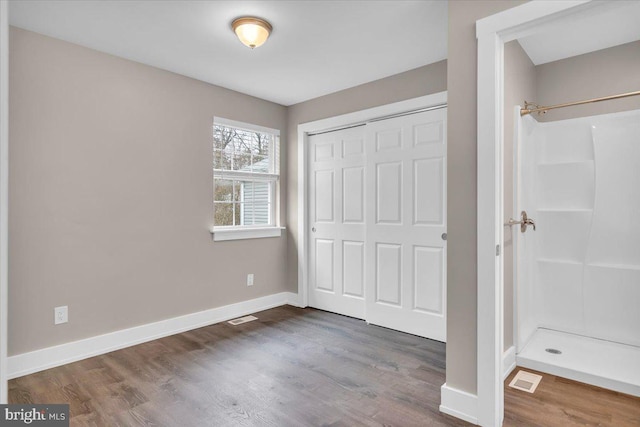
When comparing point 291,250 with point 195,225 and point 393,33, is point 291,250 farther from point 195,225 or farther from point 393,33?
point 393,33

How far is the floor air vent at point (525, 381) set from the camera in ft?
7.70

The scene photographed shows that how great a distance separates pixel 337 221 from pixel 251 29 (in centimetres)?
217

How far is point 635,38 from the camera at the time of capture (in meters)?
Answer: 2.67

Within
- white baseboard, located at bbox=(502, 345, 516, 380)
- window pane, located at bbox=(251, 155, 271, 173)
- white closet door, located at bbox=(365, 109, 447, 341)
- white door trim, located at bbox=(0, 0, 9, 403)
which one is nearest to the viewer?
white door trim, located at bbox=(0, 0, 9, 403)

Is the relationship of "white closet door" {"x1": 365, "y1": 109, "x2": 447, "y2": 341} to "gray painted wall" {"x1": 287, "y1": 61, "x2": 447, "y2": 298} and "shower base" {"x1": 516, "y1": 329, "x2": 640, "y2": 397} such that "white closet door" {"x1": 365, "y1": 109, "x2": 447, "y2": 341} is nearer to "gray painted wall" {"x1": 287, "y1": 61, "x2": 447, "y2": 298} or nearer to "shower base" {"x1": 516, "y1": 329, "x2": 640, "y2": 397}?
"gray painted wall" {"x1": 287, "y1": 61, "x2": 447, "y2": 298}

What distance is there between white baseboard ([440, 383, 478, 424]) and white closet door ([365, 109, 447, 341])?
44.1 inches

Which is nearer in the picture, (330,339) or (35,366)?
(35,366)

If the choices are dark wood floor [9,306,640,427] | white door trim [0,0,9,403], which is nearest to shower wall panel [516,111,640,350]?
dark wood floor [9,306,640,427]

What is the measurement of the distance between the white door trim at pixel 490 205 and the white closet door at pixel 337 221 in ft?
6.22

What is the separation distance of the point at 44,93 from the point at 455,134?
2.86m

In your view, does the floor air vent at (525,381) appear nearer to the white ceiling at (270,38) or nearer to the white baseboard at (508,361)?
the white baseboard at (508,361)

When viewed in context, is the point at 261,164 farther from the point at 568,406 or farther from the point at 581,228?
the point at 568,406

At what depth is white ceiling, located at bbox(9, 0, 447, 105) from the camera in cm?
227

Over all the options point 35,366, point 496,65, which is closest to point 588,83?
point 496,65
